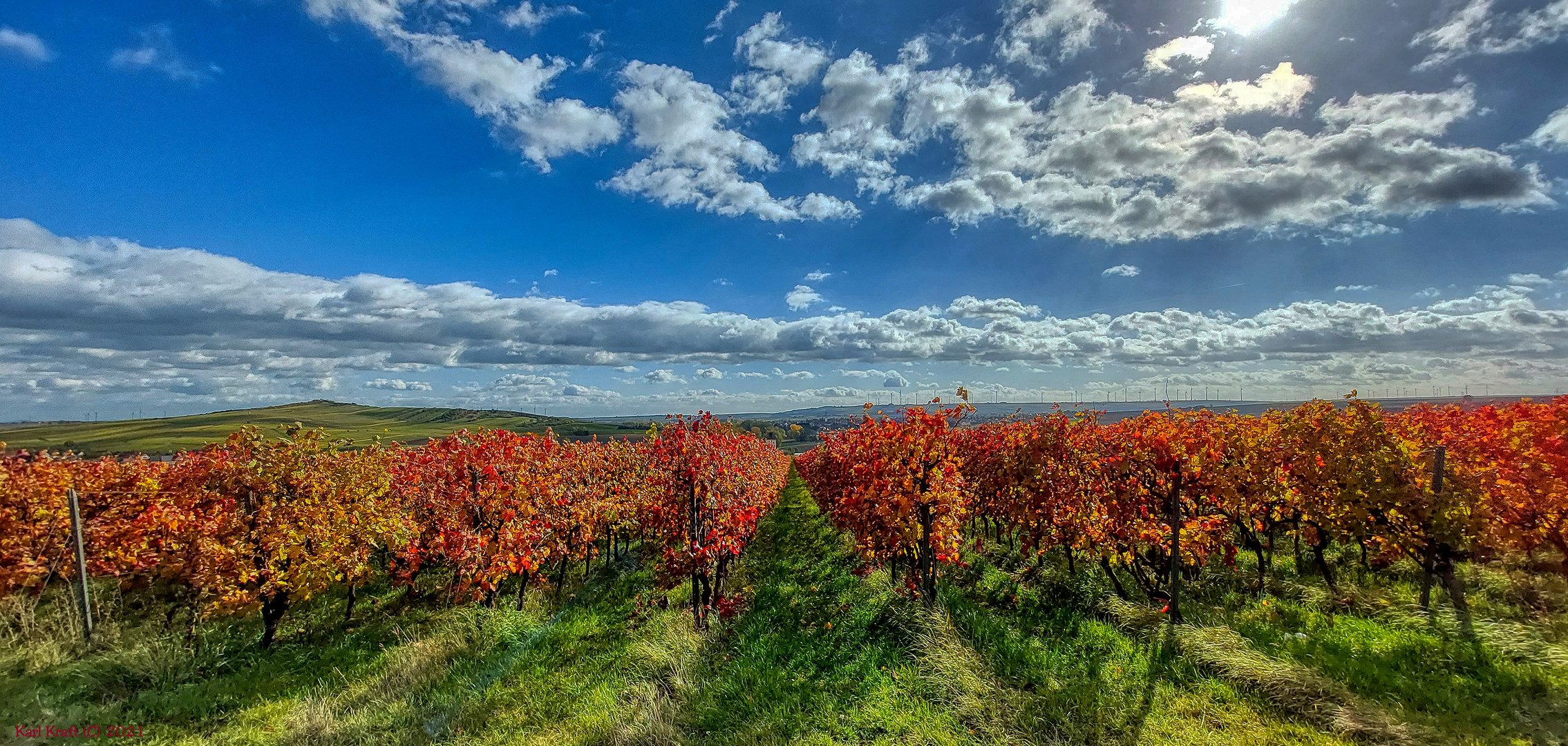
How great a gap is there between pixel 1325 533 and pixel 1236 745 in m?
8.82

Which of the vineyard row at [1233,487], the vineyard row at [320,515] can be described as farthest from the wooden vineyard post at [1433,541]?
the vineyard row at [320,515]

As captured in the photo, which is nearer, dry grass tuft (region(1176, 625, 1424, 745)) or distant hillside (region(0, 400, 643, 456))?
dry grass tuft (region(1176, 625, 1424, 745))

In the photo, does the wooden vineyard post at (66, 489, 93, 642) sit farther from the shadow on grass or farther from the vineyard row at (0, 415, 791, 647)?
the shadow on grass

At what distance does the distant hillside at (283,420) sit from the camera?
9138cm

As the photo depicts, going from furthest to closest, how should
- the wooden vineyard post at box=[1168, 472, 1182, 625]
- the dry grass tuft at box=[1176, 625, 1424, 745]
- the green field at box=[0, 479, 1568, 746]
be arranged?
the wooden vineyard post at box=[1168, 472, 1182, 625] → the green field at box=[0, 479, 1568, 746] → the dry grass tuft at box=[1176, 625, 1424, 745]

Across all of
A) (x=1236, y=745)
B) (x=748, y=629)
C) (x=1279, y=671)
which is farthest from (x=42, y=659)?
(x=1279, y=671)

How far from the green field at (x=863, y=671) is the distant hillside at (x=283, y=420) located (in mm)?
71118

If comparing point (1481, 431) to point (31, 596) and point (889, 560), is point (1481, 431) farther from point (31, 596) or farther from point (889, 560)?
point (31, 596)

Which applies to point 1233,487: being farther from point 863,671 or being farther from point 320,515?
point 320,515

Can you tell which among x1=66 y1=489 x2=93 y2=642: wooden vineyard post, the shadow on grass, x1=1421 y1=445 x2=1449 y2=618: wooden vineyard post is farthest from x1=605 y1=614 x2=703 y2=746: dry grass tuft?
x1=1421 y1=445 x2=1449 y2=618: wooden vineyard post

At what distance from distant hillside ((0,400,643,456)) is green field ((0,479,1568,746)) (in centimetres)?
7112

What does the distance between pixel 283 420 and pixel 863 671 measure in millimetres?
102001

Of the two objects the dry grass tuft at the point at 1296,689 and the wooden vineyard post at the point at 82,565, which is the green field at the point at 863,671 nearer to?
the dry grass tuft at the point at 1296,689

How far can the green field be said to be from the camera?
686 centimetres
